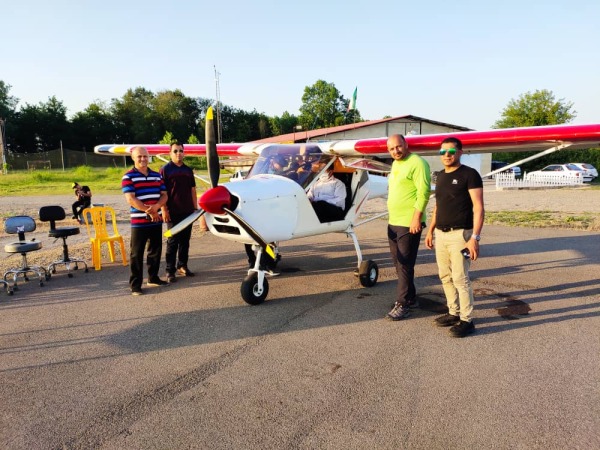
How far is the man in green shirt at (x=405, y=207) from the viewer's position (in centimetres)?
450

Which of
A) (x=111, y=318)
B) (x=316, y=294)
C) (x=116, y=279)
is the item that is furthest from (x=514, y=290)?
(x=116, y=279)

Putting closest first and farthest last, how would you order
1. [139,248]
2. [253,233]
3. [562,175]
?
[253,233] → [139,248] → [562,175]

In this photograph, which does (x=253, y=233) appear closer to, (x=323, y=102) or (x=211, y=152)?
(x=211, y=152)

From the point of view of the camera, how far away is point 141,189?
5750mm

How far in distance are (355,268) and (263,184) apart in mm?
2530

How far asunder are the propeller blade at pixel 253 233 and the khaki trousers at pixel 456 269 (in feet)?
6.50

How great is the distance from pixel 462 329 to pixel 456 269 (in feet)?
2.02

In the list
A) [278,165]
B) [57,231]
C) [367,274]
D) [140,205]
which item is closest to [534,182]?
[367,274]

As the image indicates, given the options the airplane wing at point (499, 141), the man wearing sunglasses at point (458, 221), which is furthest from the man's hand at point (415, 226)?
the airplane wing at point (499, 141)

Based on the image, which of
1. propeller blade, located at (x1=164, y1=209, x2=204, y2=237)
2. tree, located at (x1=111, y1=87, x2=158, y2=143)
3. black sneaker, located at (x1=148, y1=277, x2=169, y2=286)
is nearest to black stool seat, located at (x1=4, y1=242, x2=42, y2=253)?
black sneaker, located at (x1=148, y1=277, x2=169, y2=286)

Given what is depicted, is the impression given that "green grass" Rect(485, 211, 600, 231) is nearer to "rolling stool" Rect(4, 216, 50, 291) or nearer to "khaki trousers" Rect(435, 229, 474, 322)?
"khaki trousers" Rect(435, 229, 474, 322)

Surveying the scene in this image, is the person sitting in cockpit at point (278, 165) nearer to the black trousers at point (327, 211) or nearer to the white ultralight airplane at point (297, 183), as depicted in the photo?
the white ultralight airplane at point (297, 183)

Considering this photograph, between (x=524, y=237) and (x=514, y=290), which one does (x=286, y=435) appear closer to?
(x=514, y=290)

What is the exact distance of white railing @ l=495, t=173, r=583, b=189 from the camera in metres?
23.2
